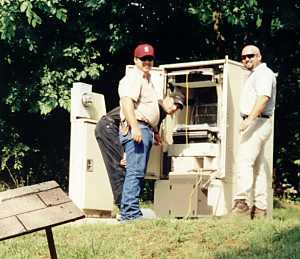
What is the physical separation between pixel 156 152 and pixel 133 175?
1333 mm

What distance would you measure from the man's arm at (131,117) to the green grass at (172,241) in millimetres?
870

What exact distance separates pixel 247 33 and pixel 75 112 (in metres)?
5.18

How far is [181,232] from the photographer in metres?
7.49

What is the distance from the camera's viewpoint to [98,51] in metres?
13.3

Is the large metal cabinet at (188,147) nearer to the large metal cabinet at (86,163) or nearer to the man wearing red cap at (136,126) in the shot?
the large metal cabinet at (86,163)

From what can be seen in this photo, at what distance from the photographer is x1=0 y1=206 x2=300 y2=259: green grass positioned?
686 centimetres

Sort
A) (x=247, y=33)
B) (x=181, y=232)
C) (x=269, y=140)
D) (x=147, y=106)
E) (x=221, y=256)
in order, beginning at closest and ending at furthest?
(x=221, y=256) → (x=181, y=232) → (x=147, y=106) → (x=269, y=140) → (x=247, y=33)

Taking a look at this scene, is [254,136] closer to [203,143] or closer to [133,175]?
[203,143]

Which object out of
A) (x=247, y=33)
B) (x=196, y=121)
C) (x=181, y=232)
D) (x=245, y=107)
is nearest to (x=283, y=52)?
(x=247, y=33)

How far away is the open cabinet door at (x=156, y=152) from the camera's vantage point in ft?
31.8

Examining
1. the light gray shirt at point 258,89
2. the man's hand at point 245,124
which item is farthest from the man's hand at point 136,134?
the light gray shirt at point 258,89

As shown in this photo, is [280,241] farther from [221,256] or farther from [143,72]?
[143,72]

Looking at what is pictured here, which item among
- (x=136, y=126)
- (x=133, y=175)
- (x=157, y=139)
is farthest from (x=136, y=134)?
(x=157, y=139)

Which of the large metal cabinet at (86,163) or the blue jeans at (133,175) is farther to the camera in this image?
the large metal cabinet at (86,163)
